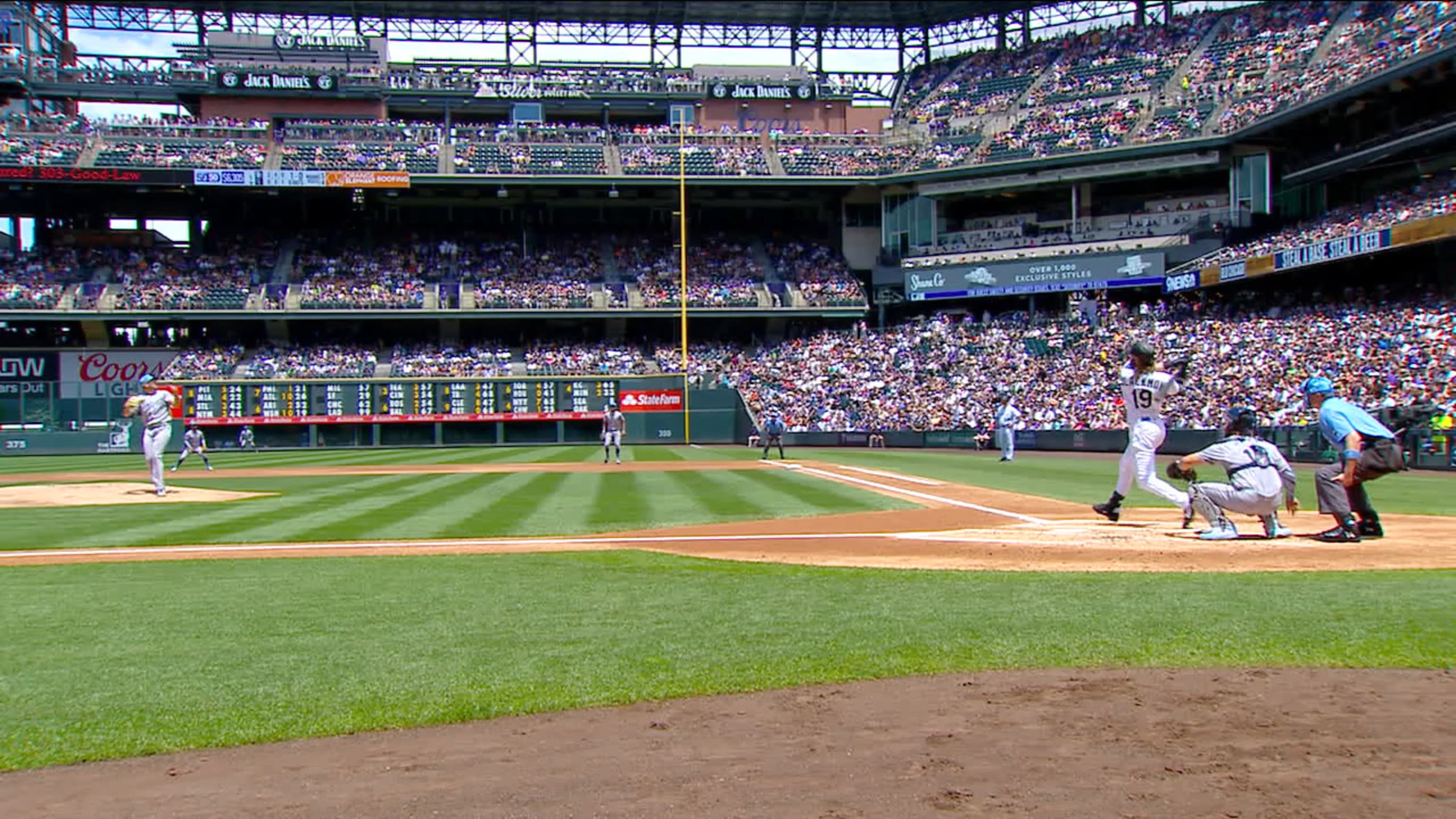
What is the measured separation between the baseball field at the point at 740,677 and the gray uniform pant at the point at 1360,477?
15.0 inches

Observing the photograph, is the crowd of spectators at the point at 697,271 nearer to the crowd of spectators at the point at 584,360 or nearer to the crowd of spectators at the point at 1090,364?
the crowd of spectators at the point at 1090,364

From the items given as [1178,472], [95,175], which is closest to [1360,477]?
[1178,472]

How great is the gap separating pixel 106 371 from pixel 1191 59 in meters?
52.3

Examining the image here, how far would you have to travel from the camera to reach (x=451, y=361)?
168 feet

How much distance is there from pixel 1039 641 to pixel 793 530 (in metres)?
6.83

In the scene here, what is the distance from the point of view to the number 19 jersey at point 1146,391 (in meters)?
11.2

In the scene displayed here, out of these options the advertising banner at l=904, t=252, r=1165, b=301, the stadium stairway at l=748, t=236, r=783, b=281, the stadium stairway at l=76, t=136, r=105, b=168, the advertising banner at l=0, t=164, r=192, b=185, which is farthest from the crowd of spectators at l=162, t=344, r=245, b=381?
the advertising banner at l=904, t=252, r=1165, b=301

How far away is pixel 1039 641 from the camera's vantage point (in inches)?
250

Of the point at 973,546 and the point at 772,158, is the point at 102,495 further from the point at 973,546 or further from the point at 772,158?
the point at 772,158

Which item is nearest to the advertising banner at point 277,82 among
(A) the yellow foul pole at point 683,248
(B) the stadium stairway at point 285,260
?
(B) the stadium stairway at point 285,260

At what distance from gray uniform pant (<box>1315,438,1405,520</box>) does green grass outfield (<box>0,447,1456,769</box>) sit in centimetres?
180

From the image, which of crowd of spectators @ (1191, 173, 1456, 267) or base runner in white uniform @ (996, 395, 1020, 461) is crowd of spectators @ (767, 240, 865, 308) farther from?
base runner in white uniform @ (996, 395, 1020, 461)

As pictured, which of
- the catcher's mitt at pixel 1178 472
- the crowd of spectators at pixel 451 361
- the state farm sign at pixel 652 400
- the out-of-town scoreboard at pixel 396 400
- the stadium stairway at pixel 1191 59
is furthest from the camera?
the stadium stairway at pixel 1191 59

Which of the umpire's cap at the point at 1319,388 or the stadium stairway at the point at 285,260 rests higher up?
the stadium stairway at the point at 285,260
